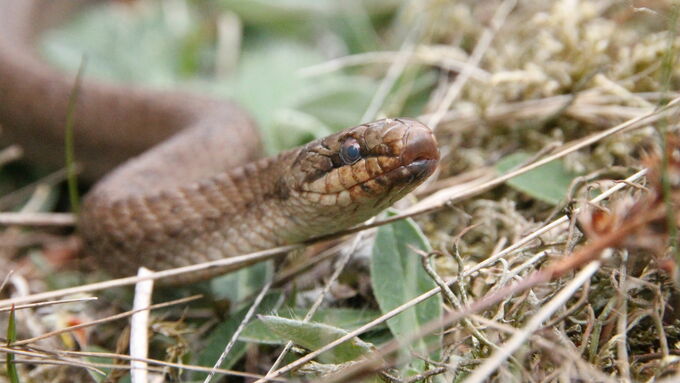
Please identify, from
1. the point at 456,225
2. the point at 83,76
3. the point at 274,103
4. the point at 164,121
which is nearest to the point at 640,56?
the point at 456,225

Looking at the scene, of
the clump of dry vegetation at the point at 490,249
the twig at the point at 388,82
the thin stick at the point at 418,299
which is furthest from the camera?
the twig at the point at 388,82

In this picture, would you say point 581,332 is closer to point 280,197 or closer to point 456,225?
point 456,225

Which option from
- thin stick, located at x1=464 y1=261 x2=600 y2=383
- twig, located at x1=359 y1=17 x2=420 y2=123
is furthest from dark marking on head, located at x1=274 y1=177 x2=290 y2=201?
thin stick, located at x1=464 y1=261 x2=600 y2=383

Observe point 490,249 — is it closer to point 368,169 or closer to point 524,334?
point 368,169

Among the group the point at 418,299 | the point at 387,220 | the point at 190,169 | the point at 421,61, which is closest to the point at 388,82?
the point at 421,61

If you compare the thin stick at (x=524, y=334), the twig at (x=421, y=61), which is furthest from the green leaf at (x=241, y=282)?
the twig at (x=421, y=61)

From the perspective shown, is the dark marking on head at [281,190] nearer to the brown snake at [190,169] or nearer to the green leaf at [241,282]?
the brown snake at [190,169]
